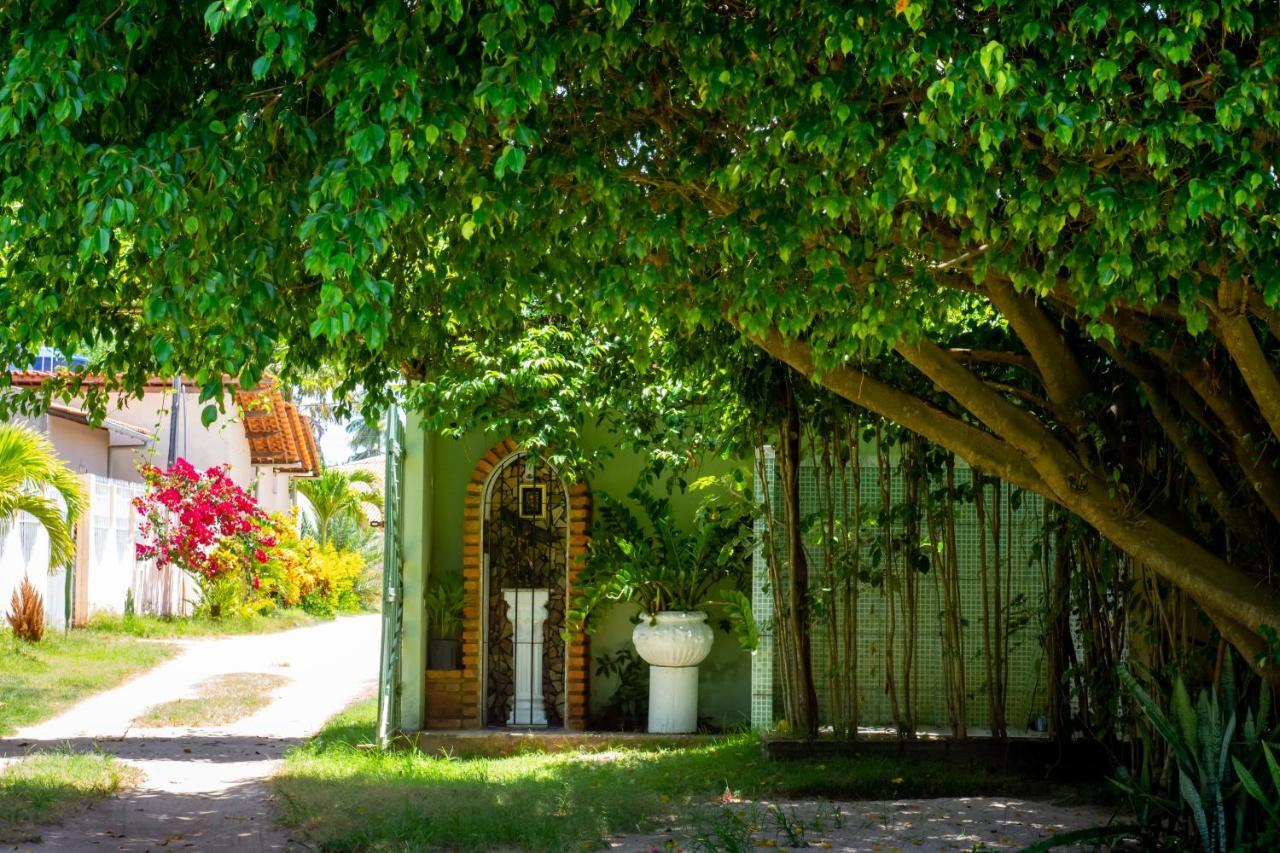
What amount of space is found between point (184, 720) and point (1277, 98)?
33.3ft

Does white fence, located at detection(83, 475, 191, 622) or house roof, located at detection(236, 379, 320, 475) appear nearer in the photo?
white fence, located at detection(83, 475, 191, 622)

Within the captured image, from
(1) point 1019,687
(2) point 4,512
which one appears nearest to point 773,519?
(1) point 1019,687

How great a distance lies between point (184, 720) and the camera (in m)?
11.9

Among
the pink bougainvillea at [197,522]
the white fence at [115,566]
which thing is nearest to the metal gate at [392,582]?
the white fence at [115,566]

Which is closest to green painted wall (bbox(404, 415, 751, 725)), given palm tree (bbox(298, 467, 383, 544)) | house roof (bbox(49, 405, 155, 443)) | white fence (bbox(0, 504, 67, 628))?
white fence (bbox(0, 504, 67, 628))

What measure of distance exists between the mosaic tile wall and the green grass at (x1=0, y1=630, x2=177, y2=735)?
5.90 meters

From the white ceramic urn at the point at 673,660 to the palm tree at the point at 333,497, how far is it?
70.4 feet

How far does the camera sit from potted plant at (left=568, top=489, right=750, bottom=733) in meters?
10.9

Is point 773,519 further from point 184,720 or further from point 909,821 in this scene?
point 184,720

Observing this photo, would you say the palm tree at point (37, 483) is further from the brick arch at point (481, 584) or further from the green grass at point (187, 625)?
the brick arch at point (481, 584)

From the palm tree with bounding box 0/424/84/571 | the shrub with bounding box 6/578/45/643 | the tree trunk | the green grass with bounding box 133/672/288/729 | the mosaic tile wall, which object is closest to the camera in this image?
the tree trunk

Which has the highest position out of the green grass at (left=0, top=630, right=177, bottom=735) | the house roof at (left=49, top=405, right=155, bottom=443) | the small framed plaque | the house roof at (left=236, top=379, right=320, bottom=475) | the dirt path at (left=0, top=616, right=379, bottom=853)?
the house roof at (left=236, top=379, right=320, bottom=475)

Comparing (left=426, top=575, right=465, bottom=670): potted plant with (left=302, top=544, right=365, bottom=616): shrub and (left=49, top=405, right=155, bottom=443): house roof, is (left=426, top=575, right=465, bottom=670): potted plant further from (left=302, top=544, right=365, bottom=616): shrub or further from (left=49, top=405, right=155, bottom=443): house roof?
(left=302, top=544, right=365, bottom=616): shrub

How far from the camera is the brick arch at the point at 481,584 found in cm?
1130
